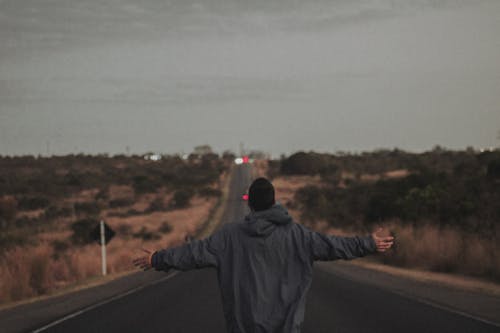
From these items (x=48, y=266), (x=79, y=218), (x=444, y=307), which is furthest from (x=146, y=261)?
(x=79, y=218)

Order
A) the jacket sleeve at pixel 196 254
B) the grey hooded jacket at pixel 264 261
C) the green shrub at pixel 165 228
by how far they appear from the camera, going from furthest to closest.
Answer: the green shrub at pixel 165 228 < the jacket sleeve at pixel 196 254 < the grey hooded jacket at pixel 264 261

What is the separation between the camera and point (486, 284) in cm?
1823

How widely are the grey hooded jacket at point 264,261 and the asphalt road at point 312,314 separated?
569 cm

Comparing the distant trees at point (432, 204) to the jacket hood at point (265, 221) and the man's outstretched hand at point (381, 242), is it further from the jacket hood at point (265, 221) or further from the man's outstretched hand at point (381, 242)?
the jacket hood at point (265, 221)

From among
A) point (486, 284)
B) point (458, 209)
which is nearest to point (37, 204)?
point (458, 209)

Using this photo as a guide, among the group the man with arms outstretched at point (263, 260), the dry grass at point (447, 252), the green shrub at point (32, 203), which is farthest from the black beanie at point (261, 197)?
the green shrub at point (32, 203)

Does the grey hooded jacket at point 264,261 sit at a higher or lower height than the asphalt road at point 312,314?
higher

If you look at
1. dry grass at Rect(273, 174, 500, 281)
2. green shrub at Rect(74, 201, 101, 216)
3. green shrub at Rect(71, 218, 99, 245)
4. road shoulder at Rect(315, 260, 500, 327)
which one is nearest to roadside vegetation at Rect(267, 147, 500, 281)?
dry grass at Rect(273, 174, 500, 281)

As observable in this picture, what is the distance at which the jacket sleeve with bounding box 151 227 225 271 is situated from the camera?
14.7ft

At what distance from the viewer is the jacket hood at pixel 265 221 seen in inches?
174

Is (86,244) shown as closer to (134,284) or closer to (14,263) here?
(14,263)

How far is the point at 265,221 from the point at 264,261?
0.84 feet

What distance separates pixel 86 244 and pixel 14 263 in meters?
23.8

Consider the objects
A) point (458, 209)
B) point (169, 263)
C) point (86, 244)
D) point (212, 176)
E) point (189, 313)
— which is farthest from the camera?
point (212, 176)
